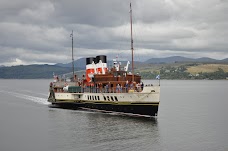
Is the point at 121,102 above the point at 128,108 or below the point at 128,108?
above

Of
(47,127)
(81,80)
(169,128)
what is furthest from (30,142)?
(81,80)

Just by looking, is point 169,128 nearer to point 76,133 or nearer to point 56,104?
point 76,133

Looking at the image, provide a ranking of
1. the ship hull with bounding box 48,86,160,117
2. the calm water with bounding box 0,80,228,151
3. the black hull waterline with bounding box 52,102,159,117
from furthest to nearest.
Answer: the black hull waterline with bounding box 52,102,159,117, the ship hull with bounding box 48,86,160,117, the calm water with bounding box 0,80,228,151

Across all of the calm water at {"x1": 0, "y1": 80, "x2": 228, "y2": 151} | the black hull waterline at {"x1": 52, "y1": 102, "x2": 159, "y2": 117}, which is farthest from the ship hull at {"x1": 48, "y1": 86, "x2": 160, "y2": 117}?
the calm water at {"x1": 0, "y1": 80, "x2": 228, "y2": 151}

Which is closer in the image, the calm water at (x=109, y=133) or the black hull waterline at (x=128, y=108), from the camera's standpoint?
the calm water at (x=109, y=133)

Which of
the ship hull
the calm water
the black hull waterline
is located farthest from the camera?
the black hull waterline

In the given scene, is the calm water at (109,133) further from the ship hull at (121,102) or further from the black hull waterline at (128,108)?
the ship hull at (121,102)

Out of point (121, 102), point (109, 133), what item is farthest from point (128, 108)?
point (109, 133)

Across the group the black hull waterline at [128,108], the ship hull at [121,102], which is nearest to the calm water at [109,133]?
the black hull waterline at [128,108]

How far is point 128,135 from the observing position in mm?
41250

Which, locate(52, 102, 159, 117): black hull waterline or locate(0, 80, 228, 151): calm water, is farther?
locate(52, 102, 159, 117): black hull waterline

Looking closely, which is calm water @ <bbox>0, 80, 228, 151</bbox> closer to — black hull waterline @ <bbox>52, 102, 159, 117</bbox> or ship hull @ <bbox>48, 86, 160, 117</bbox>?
black hull waterline @ <bbox>52, 102, 159, 117</bbox>

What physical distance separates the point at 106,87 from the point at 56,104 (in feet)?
61.4

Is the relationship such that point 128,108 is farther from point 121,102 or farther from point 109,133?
point 109,133
